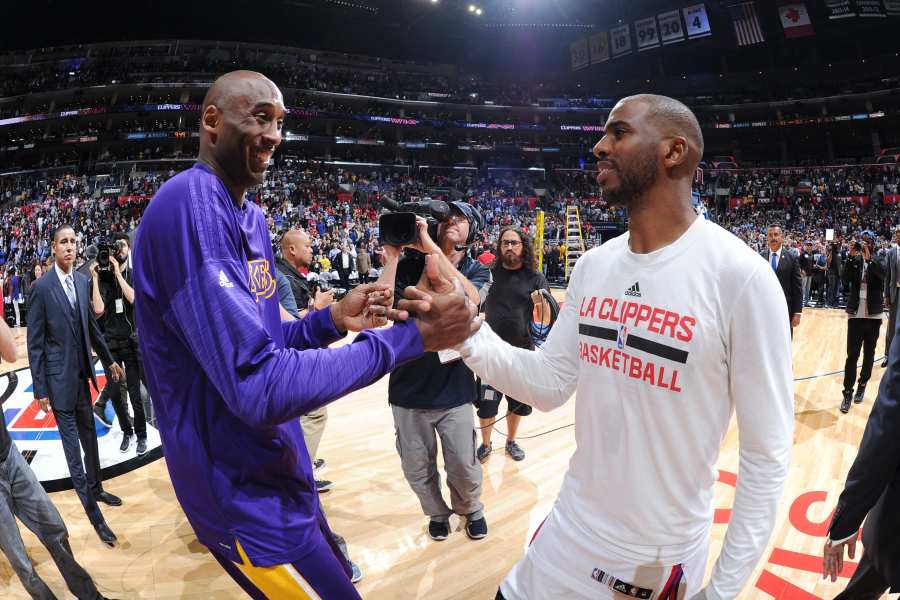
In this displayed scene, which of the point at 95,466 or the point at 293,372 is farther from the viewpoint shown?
the point at 95,466

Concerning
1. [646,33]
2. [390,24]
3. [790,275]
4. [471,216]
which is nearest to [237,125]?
[471,216]

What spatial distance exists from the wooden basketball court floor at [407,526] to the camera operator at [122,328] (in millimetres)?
376

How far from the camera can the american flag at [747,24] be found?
1093 inches

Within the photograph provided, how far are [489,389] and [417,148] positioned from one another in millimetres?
29293

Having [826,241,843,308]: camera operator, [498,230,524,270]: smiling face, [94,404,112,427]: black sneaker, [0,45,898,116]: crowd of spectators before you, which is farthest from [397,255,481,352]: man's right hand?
[0,45,898,116]: crowd of spectators

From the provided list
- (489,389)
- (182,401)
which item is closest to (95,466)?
(489,389)

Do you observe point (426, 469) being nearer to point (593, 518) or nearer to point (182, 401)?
point (593, 518)

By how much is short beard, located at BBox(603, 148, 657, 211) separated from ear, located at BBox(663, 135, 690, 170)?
39 mm

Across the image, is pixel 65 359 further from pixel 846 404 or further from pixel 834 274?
pixel 834 274

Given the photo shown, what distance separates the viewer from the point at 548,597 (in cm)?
138

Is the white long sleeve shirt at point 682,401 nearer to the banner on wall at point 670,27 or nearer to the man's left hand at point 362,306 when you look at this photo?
the man's left hand at point 362,306

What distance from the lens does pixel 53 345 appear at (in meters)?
3.39

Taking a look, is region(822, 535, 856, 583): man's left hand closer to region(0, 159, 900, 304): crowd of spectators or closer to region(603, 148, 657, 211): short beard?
region(603, 148, 657, 211): short beard

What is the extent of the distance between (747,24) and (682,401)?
34.0 meters
